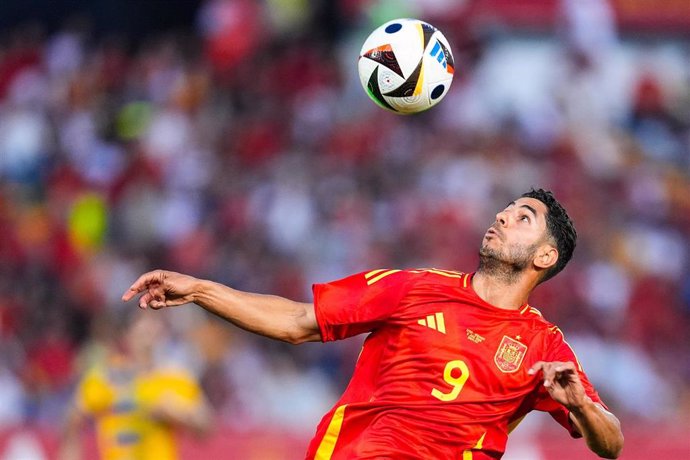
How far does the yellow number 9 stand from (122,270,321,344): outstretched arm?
599 millimetres

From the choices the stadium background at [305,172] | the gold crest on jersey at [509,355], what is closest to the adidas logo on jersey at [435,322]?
the gold crest on jersey at [509,355]

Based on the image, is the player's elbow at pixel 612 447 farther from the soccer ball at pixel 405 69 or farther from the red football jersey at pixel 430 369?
the soccer ball at pixel 405 69

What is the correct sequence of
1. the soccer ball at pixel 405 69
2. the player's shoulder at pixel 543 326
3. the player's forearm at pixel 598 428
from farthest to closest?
the soccer ball at pixel 405 69 < the player's shoulder at pixel 543 326 < the player's forearm at pixel 598 428

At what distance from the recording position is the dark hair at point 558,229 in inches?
246

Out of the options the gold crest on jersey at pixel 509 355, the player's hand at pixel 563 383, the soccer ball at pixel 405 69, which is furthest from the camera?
the soccer ball at pixel 405 69

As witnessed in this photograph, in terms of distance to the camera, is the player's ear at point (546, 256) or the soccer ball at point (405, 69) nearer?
the player's ear at point (546, 256)

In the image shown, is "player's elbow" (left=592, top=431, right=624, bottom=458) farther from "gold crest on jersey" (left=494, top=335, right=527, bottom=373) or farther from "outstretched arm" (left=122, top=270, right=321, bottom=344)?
"outstretched arm" (left=122, top=270, right=321, bottom=344)

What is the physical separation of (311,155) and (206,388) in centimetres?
353

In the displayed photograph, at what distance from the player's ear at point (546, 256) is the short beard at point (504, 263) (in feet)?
0.20

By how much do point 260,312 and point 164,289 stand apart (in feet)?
1.52

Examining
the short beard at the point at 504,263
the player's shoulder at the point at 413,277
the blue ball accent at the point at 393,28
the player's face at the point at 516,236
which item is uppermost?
the blue ball accent at the point at 393,28

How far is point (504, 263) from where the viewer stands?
20.0 feet

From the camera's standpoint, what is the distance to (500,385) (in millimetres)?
5926

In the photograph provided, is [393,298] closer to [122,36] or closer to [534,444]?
[534,444]
